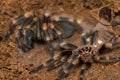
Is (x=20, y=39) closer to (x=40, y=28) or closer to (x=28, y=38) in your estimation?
(x=28, y=38)

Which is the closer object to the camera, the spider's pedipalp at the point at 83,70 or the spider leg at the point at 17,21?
the spider's pedipalp at the point at 83,70

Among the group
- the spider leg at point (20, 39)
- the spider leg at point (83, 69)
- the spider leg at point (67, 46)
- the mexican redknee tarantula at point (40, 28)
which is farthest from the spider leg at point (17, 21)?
the spider leg at point (83, 69)

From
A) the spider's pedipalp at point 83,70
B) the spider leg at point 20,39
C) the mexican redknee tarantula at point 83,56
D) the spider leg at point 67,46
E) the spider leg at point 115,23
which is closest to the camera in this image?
the spider's pedipalp at point 83,70

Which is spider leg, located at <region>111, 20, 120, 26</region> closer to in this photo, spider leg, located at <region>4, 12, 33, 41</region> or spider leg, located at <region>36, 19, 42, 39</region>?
spider leg, located at <region>36, 19, 42, 39</region>

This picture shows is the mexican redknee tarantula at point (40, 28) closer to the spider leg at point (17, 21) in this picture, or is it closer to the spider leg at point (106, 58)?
the spider leg at point (17, 21)

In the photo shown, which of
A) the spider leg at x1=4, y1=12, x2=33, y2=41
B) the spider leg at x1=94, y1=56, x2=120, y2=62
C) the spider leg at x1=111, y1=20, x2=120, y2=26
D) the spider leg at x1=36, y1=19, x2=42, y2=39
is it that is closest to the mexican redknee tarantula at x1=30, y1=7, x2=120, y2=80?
the spider leg at x1=94, y1=56, x2=120, y2=62

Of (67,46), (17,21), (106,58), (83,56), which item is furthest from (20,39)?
(106,58)
